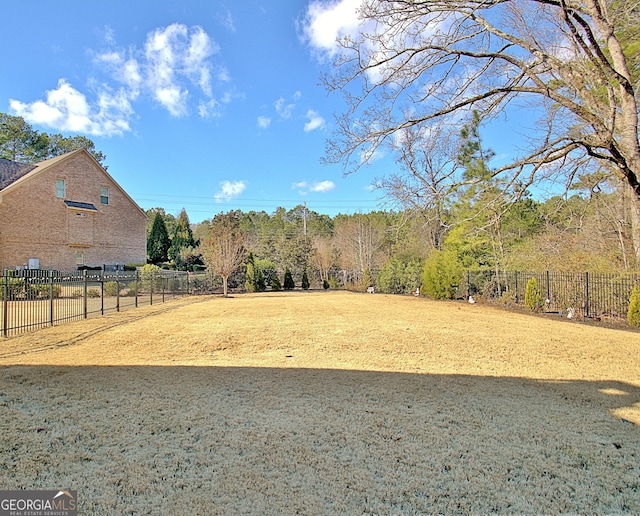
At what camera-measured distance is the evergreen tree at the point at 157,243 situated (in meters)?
35.4

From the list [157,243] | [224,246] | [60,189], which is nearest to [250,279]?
[224,246]

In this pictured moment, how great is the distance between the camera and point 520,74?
7.68m

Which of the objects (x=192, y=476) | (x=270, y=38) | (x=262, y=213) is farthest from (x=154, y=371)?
(x=262, y=213)

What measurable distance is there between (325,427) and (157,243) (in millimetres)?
36413

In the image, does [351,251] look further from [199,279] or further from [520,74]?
[520,74]

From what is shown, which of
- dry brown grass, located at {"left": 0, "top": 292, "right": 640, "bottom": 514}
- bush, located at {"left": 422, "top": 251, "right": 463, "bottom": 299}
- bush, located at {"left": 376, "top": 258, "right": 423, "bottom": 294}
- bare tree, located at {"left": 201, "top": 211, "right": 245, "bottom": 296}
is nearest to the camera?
dry brown grass, located at {"left": 0, "top": 292, "right": 640, "bottom": 514}

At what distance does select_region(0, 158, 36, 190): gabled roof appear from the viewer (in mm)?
21050

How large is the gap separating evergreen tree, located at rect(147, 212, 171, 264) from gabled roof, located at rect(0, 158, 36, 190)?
42.0 feet

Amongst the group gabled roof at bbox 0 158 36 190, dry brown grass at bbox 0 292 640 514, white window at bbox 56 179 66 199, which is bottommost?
dry brown grass at bbox 0 292 640 514

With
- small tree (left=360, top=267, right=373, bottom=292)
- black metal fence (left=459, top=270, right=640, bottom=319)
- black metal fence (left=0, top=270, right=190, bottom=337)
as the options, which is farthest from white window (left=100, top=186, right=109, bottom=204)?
black metal fence (left=459, top=270, right=640, bottom=319)

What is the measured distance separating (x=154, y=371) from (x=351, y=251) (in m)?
25.7

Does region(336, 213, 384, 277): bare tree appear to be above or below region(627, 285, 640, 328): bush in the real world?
above

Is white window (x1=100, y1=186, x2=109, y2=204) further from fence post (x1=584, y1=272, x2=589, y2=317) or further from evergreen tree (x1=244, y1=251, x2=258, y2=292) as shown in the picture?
fence post (x1=584, y1=272, x2=589, y2=317)

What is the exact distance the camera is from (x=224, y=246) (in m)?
21.4
